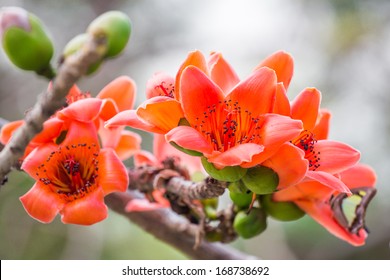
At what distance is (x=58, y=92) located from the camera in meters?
0.44

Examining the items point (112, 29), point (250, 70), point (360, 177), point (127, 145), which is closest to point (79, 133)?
point (127, 145)

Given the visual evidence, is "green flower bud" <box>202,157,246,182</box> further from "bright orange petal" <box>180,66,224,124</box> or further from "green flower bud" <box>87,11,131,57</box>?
"green flower bud" <box>87,11,131,57</box>

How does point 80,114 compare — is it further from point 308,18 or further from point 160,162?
point 308,18

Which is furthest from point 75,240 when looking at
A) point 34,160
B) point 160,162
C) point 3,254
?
point 34,160

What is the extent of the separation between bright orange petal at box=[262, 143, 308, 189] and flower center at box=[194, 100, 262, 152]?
1.2 inches

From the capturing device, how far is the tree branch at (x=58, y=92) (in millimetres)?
424

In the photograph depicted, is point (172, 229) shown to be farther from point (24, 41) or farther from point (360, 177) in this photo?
point (24, 41)

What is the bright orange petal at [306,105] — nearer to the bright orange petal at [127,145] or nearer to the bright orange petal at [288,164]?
the bright orange petal at [288,164]

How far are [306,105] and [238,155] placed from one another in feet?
0.45

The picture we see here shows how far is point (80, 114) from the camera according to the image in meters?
0.70

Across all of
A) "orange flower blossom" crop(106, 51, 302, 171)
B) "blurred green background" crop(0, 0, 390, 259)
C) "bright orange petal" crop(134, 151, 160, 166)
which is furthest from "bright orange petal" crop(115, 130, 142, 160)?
"blurred green background" crop(0, 0, 390, 259)

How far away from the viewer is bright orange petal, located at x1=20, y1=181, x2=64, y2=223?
0.66 meters

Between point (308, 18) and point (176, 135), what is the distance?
3.14m

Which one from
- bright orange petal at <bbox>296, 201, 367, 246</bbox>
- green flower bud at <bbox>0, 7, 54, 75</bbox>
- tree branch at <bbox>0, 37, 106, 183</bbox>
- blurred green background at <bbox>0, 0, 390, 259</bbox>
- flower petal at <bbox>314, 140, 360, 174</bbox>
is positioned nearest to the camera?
tree branch at <bbox>0, 37, 106, 183</bbox>
